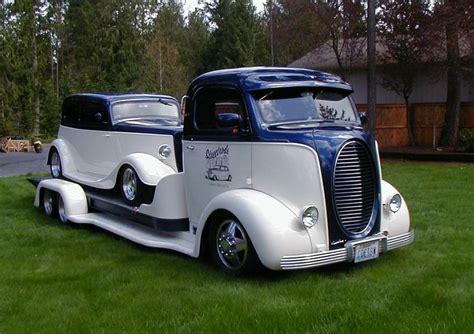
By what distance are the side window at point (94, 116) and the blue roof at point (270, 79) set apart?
300 centimetres

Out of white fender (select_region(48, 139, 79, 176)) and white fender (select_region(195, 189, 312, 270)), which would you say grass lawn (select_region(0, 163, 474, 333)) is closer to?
white fender (select_region(195, 189, 312, 270))

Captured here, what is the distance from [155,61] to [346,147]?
143 feet

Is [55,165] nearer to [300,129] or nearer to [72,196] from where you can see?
[72,196]

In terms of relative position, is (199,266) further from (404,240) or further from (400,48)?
(400,48)

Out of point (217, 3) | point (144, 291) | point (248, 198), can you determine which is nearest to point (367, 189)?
point (248, 198)

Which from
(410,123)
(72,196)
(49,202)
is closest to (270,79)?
(72,196)

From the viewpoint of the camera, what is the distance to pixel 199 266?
22.1 feet

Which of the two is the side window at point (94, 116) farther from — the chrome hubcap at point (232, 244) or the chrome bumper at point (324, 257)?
the chrome bumper at point (324, 257)

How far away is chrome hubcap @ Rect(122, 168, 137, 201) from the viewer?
8.33 meters

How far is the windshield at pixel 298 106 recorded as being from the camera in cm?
653

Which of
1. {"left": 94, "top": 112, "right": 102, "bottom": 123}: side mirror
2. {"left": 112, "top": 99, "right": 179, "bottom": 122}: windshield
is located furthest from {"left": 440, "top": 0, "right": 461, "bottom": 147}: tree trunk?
{"left": 94, "top": 112, "right": 102, "bottom": 123}: side mirror

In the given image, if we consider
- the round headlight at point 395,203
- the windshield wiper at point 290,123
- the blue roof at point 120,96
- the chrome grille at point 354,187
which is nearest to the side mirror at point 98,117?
the blue roof at point 120,96

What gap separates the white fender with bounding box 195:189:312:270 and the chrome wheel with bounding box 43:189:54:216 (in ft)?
16.0

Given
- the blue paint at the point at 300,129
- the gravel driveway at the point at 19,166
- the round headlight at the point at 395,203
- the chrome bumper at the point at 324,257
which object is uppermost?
the blue paint at the point at 300,129
